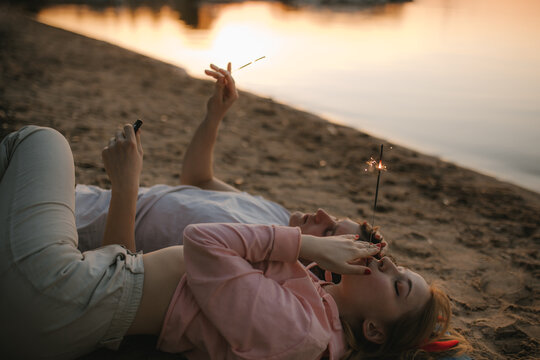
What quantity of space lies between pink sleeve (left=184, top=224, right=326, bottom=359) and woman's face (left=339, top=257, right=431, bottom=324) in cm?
30

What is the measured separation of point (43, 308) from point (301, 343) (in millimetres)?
886

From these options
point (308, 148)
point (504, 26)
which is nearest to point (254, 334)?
point (308, 148)

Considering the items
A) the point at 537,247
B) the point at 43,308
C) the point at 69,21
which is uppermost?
the point at 69,21

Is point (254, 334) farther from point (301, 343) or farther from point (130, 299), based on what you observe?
point (130, 299)

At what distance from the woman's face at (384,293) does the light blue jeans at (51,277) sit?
872mm

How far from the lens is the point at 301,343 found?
1.59m

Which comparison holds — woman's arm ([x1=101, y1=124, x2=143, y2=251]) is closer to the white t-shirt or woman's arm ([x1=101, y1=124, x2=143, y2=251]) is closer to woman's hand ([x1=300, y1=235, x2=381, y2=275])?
the white t-shirt

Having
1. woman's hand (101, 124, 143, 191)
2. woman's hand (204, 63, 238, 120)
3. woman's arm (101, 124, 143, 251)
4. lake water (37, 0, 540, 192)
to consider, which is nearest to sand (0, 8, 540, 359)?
woman's arm (101, 124, 143, 251)

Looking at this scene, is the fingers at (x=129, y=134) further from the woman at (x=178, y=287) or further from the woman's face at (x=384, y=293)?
the woman's face at (x=384, y=293)

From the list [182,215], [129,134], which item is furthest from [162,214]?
[129,134]

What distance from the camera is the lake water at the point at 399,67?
22.6 feet

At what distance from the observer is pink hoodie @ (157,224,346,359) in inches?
62.1

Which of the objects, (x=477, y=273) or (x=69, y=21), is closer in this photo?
(x=477, y=273)

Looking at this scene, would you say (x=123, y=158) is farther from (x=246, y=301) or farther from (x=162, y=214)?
(x=246, y=301)
